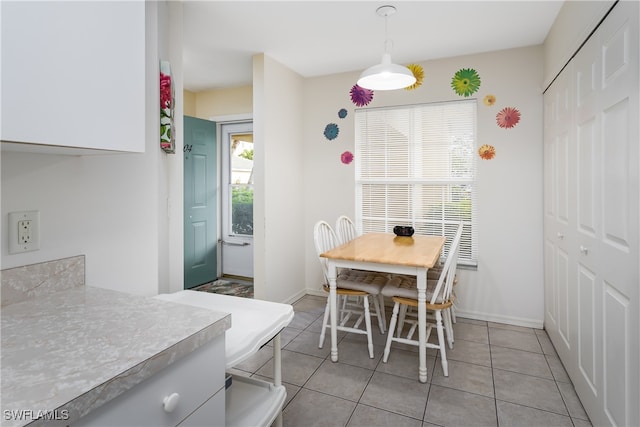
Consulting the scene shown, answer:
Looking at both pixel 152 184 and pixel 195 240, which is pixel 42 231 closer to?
pixel 152 184

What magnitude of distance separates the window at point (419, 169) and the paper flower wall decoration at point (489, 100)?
11cm

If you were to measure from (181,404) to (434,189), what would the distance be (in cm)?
303

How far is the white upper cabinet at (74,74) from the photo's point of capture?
798mm

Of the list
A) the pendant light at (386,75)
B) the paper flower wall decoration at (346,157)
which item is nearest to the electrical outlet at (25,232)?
the pendant light at (386,75)

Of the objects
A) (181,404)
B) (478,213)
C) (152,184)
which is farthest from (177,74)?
(478,213)

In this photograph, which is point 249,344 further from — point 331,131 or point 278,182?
point 331,131

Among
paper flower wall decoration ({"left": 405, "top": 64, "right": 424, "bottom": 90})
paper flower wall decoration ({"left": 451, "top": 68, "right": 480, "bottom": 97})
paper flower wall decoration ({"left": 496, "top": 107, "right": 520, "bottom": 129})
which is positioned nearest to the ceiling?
paper flower wall decoration ({"left": 405, "top": 64, "right": 424, "bottom": 90})

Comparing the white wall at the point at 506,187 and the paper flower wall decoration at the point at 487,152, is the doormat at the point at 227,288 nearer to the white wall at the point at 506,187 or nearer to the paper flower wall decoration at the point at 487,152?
the white wall at the point at 506,187

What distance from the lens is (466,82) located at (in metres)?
3.26

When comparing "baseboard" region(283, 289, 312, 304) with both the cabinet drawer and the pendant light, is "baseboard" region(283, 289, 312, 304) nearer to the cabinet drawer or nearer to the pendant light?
the pendant light

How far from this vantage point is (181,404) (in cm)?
92

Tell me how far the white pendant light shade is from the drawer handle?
6.66ft

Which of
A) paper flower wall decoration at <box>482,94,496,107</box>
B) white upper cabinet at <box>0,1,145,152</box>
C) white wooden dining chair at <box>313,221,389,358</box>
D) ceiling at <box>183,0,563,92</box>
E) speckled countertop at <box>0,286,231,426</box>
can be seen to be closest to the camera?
speckled countertop at <box>0,286,231,426</box>

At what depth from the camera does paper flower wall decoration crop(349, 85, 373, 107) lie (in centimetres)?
364
